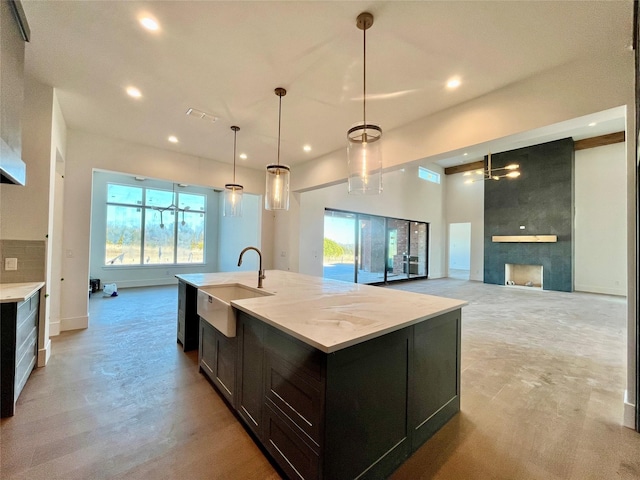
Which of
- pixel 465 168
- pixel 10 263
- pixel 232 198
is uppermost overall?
pixel 465 168

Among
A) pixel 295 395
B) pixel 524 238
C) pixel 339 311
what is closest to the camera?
pixel 295 395

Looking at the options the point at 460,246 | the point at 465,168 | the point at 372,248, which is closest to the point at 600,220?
the point at 460,246

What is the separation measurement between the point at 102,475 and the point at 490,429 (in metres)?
2.52

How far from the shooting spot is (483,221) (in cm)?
968

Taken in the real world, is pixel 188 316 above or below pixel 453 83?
below

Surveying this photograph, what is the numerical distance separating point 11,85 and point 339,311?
2.38 m

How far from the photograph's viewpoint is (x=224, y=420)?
6.42ft

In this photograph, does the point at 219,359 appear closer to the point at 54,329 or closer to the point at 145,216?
the point at 54,329

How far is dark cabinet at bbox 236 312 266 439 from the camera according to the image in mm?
1654

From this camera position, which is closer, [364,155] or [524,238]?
[364,155]

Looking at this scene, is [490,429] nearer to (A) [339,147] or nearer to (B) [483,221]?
(A) [339,147]

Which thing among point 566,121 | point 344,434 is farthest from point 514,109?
point 344,434

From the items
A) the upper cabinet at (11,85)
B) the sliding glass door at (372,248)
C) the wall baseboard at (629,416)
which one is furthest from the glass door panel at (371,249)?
the upper cabinet at (11,85)

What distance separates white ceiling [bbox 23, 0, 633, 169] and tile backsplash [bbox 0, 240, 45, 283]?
5.60 ft
